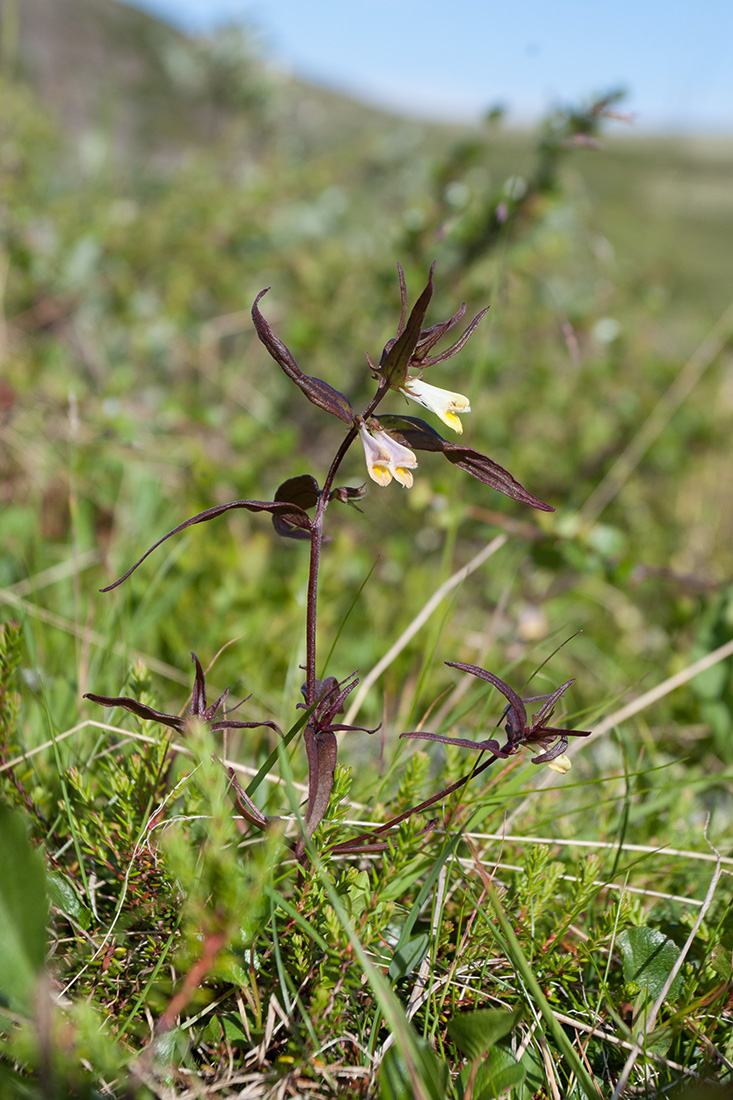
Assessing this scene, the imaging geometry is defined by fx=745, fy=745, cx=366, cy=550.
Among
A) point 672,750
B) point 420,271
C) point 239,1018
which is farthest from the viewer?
point 420,271

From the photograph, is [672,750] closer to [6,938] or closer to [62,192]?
[6,938]

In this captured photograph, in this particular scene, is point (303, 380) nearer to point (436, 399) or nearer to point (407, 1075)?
point (436, 399)

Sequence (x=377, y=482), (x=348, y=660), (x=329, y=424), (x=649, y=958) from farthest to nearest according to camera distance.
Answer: (x=329, y=424)
(x=348, y=660)
(x=649, y=958)
(x=377, y=482)

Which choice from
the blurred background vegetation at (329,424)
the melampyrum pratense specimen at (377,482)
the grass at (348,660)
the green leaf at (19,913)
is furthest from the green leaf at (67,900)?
the blurred background vegetation at (329,424)

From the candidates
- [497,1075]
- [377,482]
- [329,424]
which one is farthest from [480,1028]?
[329,424]

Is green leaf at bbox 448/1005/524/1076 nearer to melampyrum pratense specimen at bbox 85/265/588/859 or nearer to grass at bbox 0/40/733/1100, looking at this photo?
grass at bbox 0/40/733/1100

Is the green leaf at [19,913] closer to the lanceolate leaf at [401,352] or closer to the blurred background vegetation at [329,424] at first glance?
the blurred background vegetation at [329,424]

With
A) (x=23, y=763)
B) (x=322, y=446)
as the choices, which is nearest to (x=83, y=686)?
(x=23, y=763)
